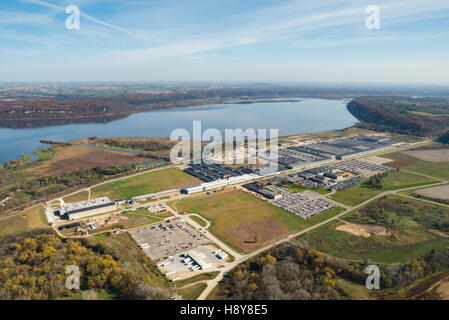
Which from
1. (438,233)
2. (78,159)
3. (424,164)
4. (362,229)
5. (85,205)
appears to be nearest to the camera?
(438,233)

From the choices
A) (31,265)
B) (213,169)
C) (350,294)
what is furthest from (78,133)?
(350,294)

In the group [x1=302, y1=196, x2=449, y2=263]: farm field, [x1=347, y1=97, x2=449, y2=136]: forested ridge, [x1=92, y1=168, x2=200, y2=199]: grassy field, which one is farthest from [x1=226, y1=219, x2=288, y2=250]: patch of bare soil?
[x1=347, y1=97, x2=449, y2=136]: forested ridge

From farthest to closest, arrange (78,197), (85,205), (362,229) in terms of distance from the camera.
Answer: (78,197) < (85,205) < (362,229)

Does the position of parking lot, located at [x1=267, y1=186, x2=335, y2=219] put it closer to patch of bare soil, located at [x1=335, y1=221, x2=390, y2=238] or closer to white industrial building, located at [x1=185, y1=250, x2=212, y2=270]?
patch of bare soil, located at [x1=335, y1=221, x2=390, y2=238]

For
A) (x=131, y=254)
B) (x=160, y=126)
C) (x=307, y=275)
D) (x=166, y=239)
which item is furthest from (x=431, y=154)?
(x=160, y=126)

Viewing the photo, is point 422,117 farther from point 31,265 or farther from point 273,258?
point 31,265

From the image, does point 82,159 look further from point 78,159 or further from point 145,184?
point 145,184
